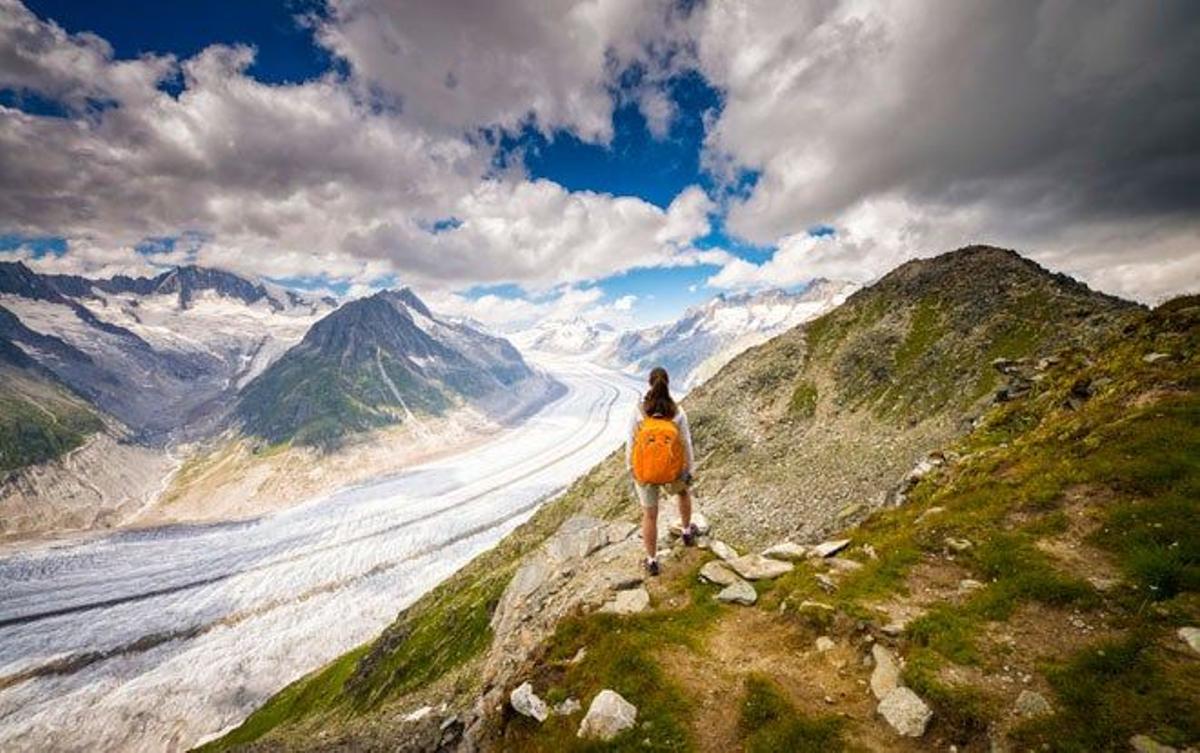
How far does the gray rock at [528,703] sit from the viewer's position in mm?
11953

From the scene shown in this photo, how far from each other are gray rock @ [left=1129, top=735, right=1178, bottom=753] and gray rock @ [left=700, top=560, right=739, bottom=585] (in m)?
8.18

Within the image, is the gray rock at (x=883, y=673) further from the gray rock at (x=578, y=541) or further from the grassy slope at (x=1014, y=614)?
the gray rock at (x=578, y=541)

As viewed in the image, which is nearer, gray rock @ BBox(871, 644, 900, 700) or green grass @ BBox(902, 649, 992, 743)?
green grass @ BBox(902, 649, 992, 743)

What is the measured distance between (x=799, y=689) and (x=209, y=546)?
238968mm

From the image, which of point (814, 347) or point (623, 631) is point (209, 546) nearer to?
point (814, 347)

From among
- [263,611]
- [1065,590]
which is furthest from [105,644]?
[1065,590]

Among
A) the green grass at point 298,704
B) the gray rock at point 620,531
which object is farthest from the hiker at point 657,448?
the green grass at point 298,704

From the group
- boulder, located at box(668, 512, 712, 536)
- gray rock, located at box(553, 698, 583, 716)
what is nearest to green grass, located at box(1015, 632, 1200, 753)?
gray rock, located at box(553, 698, 583, 716)

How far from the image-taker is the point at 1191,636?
9.31 m

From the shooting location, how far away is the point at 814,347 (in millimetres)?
73688

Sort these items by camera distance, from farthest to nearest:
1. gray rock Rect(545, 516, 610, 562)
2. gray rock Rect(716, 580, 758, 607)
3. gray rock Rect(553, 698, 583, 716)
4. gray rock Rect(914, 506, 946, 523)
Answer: gray rock Rect(545, 516, 610, 562) → gray rock Rect(914, 506, 946, 523) → gray rock Rect(716, 580, 758, 607) → gray rock Rect(553, 698, 583, 716)

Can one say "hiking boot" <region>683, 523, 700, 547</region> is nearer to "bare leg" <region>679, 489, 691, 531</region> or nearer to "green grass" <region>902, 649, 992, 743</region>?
"bare leg" <region>679, 489, 691, 531</region>

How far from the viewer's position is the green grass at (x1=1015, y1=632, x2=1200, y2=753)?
777cm

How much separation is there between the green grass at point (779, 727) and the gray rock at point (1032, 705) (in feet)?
9.33
